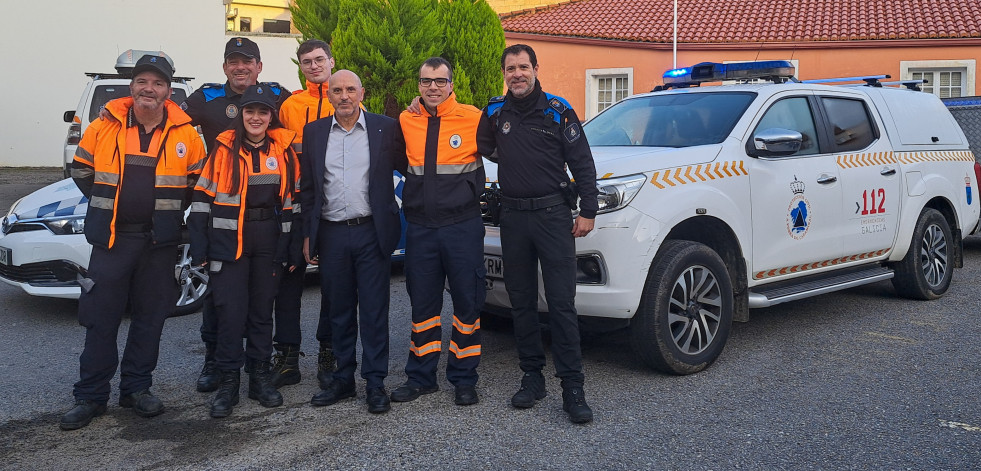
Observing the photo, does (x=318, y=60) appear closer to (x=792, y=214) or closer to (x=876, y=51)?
(x=792, y=214)

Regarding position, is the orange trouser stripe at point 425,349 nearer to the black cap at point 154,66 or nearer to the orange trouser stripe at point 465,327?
the orange trouser stripe at point 465,327

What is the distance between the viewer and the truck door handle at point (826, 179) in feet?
19.0

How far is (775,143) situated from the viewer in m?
5.33

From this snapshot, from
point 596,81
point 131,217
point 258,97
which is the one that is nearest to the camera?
point 131,217

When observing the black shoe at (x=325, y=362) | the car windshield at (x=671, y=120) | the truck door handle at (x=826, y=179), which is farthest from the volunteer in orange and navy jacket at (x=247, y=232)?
the truck door handle at (x=826, y=179)

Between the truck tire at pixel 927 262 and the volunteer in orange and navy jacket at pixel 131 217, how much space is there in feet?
17.7

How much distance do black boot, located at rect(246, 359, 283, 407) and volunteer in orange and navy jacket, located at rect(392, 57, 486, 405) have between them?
622mm

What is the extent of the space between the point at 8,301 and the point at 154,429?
12.3 ft

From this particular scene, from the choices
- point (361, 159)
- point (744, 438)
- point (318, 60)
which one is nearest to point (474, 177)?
point (361, 159)

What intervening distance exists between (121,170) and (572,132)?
2230 mm

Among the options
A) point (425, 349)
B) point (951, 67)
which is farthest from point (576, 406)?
point (951, 67)

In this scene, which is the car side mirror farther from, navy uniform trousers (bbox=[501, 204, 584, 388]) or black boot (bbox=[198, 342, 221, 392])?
black boot (bbox=[198, 342, 221, 392])

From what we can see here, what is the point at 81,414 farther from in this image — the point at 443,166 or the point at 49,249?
the point at 49,249

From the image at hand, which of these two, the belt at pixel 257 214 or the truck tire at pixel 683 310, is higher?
the belt at pixel 257 214
